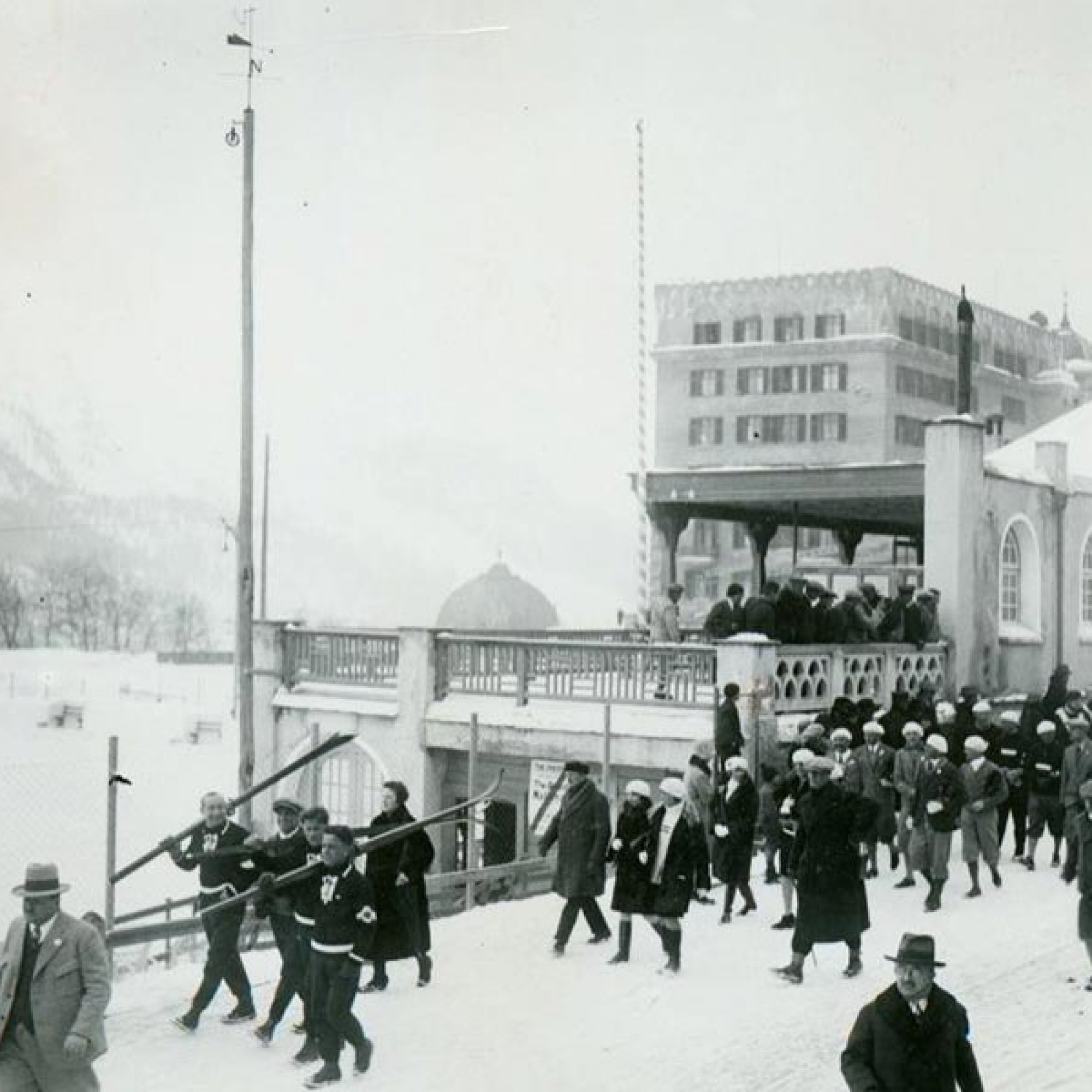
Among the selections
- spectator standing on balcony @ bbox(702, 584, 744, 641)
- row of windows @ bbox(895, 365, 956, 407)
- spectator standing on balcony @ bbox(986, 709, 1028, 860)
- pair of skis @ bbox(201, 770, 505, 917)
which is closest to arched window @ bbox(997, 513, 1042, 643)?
spectator standing on balcony @ bbox(702, 584, 744, 641)

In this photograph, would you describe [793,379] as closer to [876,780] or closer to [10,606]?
[10,606]

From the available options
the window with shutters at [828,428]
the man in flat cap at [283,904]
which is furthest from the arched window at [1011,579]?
the window with shutters at [828,428]

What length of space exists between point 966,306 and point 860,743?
11032 millimetres

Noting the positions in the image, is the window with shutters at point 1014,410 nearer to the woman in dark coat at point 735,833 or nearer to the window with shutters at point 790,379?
the window with shutters at point 790,379

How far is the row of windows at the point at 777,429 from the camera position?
257ft

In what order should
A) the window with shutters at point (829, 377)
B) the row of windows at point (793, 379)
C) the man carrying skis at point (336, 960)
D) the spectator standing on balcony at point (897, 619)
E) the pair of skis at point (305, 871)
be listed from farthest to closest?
the row of windows at point (793, 379) < the window with shutters at point (829, 377) < the spectator standing on balcony at point (897, 619) < the pair of skis at point (305, 871) < the man carrying skis at point (336, 960)

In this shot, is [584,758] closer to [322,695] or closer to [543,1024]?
[322,695]

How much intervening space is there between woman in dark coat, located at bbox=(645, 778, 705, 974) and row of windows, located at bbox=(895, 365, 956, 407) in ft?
224

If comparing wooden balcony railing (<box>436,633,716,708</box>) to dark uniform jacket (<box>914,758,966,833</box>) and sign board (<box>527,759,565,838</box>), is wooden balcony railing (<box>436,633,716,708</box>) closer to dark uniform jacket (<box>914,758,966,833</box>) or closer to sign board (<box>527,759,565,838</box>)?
sign board (<box>527,759,565,838</box>)

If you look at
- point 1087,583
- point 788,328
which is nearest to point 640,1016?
point 1087,583

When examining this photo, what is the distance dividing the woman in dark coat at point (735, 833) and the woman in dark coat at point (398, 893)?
3.30m

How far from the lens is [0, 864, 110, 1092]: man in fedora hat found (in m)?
7.86

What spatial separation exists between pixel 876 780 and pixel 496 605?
→ 136ft

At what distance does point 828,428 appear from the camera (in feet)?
257
